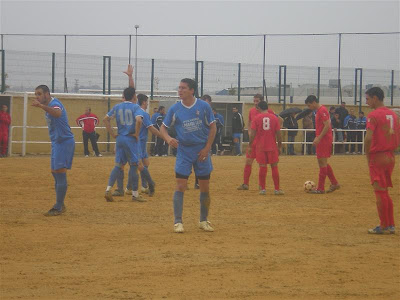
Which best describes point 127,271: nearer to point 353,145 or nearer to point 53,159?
point 53,159

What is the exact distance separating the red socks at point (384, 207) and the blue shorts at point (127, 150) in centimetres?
510

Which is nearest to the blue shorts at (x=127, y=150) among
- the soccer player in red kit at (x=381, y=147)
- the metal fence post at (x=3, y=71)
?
the soccer player in red kit at (x=381, y=147)

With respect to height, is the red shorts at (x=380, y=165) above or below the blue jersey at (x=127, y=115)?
below

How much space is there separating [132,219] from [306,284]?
5073 mm

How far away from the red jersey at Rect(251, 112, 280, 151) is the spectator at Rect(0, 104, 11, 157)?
14.0 metres

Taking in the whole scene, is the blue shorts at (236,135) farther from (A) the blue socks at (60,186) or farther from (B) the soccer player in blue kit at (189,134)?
(B) the soccer player in blue kit at (189,134)

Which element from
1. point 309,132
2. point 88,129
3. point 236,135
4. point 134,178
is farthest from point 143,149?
point 309,132

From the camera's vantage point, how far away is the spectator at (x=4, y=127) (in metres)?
27.5

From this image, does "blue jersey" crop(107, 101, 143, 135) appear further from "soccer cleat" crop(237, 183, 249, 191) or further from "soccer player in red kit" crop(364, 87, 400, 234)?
"soccer player in red kit" crop(364, 87, 400, 234)

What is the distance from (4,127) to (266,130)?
14.2 meters

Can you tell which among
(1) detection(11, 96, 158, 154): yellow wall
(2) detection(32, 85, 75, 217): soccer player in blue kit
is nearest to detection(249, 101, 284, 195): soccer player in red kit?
(2) detection(32, 85, 75, 217): soccer player in blue kit

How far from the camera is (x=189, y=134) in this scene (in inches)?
409

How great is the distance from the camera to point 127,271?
775 centimetres

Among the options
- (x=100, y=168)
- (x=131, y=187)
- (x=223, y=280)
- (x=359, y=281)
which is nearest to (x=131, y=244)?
(x=223, y=280)
